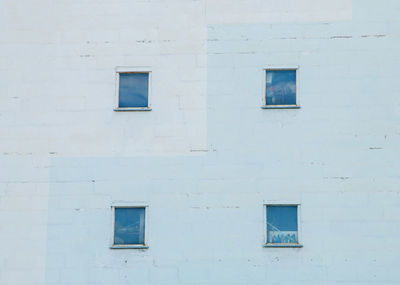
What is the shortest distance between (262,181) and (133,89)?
3.37 meters

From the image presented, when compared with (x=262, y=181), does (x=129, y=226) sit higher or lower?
lower

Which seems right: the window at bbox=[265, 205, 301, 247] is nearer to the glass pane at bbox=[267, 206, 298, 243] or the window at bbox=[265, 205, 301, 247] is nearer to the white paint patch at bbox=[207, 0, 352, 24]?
the glass pane at bbox=[267, 206, 298, 243]

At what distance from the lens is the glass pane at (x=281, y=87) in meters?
15.3

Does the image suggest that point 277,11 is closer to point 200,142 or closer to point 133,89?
point 200,142

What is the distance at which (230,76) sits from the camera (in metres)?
15.4

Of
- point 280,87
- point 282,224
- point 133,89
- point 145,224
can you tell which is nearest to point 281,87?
point 280,87

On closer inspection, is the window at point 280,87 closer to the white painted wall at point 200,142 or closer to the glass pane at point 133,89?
the white painted wall at point 200,142

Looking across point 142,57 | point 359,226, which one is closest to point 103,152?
point 142,57

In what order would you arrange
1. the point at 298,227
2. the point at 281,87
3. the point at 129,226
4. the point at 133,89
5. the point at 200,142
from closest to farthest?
the point at 298,227 < the point at 129,226 < the point at 200,142 < the point at 281,87 < the point at 133,89

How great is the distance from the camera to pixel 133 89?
1565cm

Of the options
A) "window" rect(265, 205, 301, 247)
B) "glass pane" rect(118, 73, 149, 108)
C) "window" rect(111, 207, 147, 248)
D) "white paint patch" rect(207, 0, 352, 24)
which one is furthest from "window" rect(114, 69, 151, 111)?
"window" rect(265, 205, 301, 247)

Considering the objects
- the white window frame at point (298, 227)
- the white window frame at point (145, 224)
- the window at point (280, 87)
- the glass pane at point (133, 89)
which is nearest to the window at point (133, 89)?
the glass pane at point (133, 89)

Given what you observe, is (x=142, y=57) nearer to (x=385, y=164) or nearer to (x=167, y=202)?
(x=167, y=202)

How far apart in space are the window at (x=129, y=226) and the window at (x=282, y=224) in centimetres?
255
